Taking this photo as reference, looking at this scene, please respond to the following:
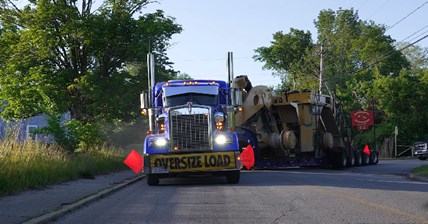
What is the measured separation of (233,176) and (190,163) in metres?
1.43

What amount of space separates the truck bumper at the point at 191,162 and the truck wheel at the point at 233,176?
386mm

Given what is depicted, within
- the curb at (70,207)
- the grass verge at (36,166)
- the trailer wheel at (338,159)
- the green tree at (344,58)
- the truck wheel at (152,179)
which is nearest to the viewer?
the curb at (70,207)

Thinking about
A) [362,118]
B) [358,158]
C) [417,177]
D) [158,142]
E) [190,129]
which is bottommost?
[417,177]

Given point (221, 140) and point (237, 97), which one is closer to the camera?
point (221, 140)

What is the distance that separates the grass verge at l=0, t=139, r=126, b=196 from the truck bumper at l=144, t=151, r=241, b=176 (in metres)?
2.78

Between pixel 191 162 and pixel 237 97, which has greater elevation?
pixel 237 97

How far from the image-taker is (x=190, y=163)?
1541 centimetres

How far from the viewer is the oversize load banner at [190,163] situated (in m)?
15.4

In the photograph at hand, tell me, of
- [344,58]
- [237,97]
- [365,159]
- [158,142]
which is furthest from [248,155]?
[344,58]

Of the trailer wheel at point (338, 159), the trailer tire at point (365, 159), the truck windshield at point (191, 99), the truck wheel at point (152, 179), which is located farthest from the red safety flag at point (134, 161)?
the trailer tire at point (365, 159)

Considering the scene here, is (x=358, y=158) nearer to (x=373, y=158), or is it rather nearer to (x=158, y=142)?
(x=373, y=158)

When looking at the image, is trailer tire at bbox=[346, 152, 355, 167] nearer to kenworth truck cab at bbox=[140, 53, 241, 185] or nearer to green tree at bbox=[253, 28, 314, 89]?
kenworth truck cab at bbox=[140, 53, 241, 185]

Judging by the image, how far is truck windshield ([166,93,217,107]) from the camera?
1655 cm

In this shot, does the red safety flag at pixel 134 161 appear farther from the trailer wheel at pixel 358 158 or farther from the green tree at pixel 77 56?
the trailer wheel at pixel 358 158
